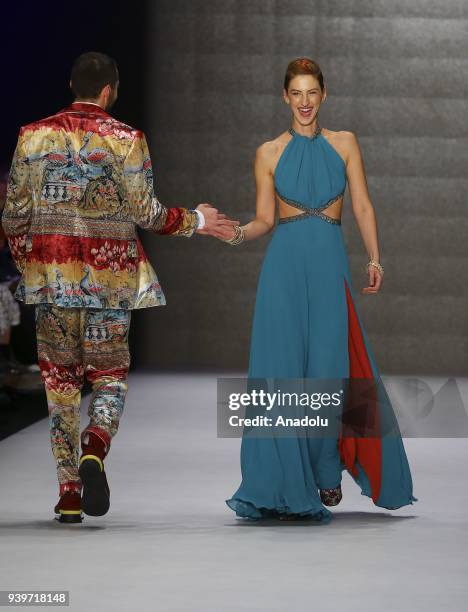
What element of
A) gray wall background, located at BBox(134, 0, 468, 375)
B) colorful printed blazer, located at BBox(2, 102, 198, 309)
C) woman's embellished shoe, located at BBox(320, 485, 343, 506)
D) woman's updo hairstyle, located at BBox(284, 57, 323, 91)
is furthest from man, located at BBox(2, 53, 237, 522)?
gray wall background, located at BBox(134, 0, 468, 375)

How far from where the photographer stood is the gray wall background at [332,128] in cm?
884

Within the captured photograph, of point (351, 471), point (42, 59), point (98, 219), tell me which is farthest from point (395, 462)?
point (42, 59)

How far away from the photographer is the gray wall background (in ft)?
29.0

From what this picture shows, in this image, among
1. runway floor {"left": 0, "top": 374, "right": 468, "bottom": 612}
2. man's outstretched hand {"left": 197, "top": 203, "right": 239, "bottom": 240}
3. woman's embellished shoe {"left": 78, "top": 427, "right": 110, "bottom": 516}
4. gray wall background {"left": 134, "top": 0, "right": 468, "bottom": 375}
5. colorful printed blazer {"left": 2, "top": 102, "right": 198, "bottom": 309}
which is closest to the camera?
runway floor {"left": 0, "top": 374, "right": 468, "bottom": 612}

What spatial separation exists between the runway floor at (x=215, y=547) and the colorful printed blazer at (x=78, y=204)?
0.58m

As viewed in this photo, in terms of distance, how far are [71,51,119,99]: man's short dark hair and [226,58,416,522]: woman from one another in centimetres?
48

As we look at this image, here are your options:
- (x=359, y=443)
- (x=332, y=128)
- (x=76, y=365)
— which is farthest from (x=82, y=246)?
(x=332, y=128)

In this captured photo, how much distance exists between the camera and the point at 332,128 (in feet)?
29.4

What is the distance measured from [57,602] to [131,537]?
0.71m

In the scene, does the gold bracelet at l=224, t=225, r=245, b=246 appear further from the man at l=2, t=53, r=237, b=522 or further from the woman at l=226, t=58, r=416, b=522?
the man at l=2, t=53, r=237, b=522

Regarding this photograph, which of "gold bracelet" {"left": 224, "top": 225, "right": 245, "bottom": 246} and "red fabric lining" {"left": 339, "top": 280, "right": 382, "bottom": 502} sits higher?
"gold bracelet" {"left": 224, "top": 225, "right": 245, "bottom": 246}

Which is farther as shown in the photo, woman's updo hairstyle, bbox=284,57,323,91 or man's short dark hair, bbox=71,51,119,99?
woman's updo hairstyle, bbox=284,57,323,91

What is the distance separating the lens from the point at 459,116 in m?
8.87

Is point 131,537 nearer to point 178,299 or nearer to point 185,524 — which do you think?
point 185,524
